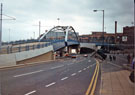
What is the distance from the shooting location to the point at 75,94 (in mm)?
6855

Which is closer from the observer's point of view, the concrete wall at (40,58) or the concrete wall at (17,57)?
the concrete wall at (17,57)

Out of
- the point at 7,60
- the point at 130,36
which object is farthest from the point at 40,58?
the point at 130,36

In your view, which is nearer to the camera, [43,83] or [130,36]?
[130,36]

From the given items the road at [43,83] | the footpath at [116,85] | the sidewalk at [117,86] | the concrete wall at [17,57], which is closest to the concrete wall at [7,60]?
the concrete wall at [17,57]

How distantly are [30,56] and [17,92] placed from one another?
1406 cm

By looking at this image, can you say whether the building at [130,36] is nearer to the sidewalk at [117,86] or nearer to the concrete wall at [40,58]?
the sidewalk at [117,86]

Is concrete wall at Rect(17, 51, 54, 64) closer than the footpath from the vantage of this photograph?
No

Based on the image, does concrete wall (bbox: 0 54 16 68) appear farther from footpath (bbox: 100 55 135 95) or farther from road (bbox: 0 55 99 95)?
footpath (bbox: 100 55 135 95)

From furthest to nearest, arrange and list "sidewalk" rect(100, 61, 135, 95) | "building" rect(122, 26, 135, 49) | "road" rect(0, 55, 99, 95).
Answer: "road" rect(0, 55, 99, 95) → "sidewalk" rect(100, 61, 135, 95) → "building" rect(122, 26, 135, 49)

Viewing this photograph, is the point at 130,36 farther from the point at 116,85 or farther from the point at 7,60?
the point at 7,60

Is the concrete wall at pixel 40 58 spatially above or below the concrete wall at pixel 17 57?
below

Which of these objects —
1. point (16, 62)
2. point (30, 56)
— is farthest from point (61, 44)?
point (16, 62)

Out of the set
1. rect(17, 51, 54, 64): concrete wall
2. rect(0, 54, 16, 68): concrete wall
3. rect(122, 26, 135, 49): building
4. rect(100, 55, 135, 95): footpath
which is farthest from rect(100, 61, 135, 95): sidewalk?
rect(17, 51, 54, 64): concrete wall

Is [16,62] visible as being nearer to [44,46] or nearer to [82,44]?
[44,46]
